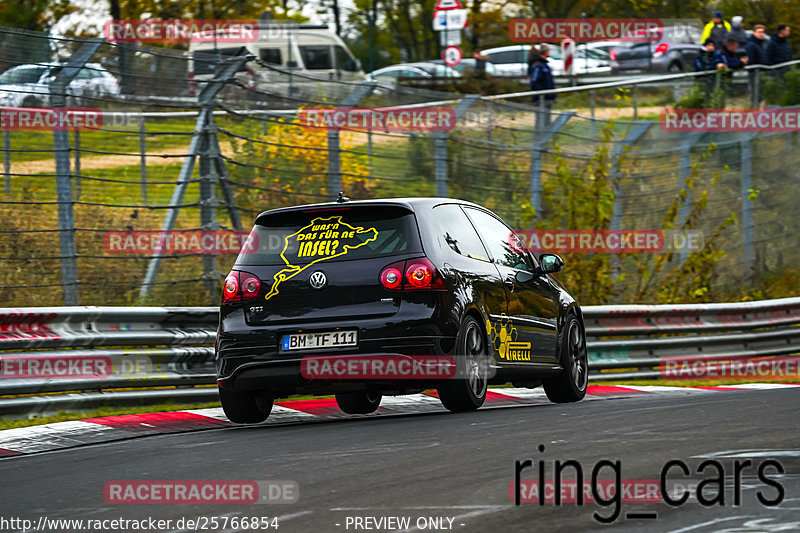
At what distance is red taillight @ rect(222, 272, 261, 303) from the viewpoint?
374 inches

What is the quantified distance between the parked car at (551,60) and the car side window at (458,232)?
110 feet

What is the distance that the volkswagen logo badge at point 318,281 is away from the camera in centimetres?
931

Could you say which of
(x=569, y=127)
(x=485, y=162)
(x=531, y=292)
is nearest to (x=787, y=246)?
(x=569, y=127)

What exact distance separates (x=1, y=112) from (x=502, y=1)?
39281 mm

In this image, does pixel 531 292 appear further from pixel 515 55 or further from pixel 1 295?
pixel 515 55

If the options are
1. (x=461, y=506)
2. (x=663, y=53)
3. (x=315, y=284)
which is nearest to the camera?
(x=461, y=506)

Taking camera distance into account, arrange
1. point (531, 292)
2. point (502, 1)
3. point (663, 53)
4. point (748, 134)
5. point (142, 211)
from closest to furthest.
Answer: point (531, 292) < point (142, 211) < point (748, 134) < point (663, 53) < point (502, 1)

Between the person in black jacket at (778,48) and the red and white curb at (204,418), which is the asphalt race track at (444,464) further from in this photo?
the person in black jacket at (778,48)

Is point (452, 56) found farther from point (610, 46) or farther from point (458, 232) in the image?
point (458, 232)

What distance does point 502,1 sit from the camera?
163 ft

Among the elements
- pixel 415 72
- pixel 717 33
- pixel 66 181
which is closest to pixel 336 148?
pixel 66 181

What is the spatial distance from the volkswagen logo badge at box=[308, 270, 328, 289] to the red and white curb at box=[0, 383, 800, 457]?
3.72ft

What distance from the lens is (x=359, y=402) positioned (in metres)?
10.9

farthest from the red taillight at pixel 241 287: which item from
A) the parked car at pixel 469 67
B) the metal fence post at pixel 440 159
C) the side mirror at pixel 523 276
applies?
the parked car at pixel 469 67
